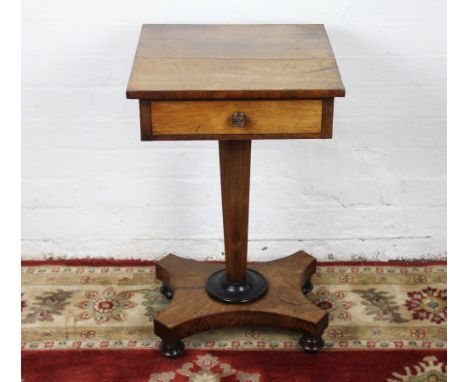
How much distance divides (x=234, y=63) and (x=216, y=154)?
0.68m

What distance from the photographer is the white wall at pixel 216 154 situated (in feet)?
8.75

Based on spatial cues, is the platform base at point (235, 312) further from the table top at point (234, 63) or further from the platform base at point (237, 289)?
the table top at point (234, 63)

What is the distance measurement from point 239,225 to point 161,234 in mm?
531

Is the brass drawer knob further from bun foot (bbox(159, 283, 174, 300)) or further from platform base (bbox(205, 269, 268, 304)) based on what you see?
bun foot (bbox(159, 283, 174, 300))

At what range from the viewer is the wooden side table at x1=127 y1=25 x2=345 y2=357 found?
209cm

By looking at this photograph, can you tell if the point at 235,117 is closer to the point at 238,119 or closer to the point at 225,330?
the point at 238,119

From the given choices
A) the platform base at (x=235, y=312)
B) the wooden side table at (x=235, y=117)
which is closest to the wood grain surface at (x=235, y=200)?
the wooden side table at (x=235, y=117)

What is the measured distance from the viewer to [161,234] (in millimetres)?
2971

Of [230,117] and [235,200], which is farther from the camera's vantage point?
[235,200]

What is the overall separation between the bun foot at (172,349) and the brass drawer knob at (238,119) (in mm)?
768

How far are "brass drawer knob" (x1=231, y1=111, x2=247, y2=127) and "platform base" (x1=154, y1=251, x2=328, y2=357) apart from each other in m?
0.70

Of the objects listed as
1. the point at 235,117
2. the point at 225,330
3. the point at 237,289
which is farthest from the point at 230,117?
the point at 225,330

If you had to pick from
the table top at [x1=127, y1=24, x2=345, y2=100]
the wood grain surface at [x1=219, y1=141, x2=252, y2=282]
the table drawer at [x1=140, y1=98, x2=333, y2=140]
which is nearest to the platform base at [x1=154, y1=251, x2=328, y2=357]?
the wood grain surface at [x1=219, y1=141, x2=252, y2=282]

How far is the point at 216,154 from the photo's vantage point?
2838 mm
